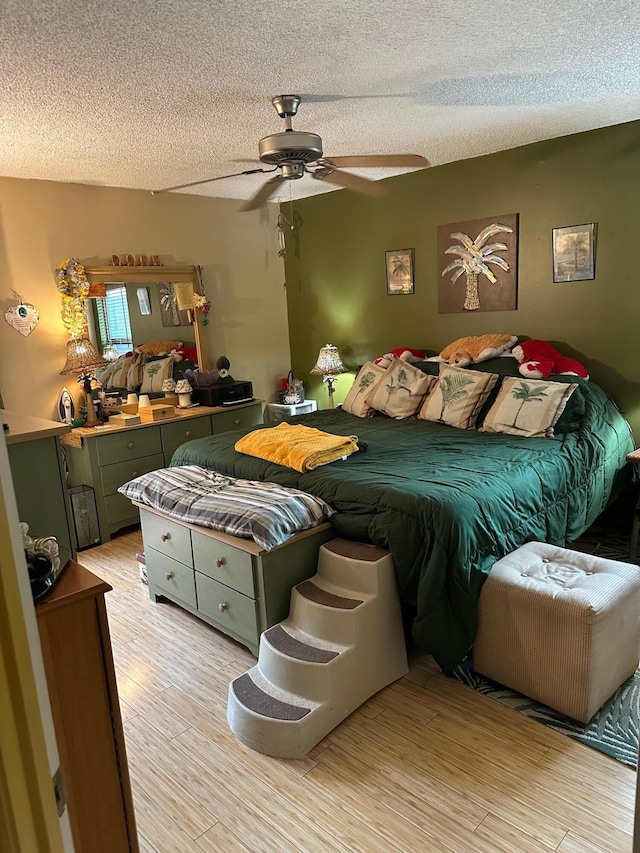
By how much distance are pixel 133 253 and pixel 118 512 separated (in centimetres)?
196

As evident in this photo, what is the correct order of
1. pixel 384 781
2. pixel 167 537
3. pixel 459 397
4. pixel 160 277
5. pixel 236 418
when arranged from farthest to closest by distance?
pixel 236 418, pixel 160 277, pixel 459 397, pixel 167 537, pixel 384 781

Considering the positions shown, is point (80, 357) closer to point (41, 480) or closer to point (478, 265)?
point (41, 480)

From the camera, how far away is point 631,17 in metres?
2.00

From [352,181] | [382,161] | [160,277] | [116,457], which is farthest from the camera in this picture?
[160,277]

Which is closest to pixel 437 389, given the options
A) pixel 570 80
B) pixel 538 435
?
pixel 538 435

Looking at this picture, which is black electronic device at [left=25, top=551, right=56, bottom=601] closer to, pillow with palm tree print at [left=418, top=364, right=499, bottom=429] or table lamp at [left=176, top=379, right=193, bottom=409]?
pillow with palm tree print at [left=418, top=364, right=499, bottom=429]

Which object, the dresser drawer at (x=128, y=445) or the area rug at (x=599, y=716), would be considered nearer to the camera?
the area rug at (x=599, y=716)

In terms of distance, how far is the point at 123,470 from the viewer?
409 centimetres

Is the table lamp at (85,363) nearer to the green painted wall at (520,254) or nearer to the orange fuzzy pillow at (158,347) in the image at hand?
the orange fuzzy pillow at (158,347)

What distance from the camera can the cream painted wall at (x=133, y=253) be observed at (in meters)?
3.92

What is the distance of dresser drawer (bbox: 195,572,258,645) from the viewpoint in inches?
98.8

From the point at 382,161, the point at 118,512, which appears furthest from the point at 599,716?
the point at 118,512

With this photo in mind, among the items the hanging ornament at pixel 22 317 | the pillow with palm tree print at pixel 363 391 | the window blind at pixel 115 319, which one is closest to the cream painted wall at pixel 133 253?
the hanging ornament at pixel 22 317

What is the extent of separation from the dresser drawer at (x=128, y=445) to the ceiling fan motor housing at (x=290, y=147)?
7.29 feet
